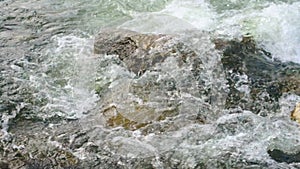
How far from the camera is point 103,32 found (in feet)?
23.5

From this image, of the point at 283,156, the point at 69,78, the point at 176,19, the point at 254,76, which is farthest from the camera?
the point at 176,19

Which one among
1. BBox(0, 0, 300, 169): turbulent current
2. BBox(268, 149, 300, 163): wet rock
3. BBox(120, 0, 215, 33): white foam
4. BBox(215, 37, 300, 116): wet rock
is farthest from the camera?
BBox(120, 0, 215, 33): white foam

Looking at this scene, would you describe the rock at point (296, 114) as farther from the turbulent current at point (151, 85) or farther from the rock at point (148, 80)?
the rock at point (148, 80)

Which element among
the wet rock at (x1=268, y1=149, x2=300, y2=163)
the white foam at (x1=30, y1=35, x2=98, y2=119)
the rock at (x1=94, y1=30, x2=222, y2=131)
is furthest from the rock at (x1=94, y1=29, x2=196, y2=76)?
the wet rock at (x1=268, y1=149, x2=300, y2=163)

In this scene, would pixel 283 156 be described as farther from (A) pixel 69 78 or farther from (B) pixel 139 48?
(A) pixel 69 78

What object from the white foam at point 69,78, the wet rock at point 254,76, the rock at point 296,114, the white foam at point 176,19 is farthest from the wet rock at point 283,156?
the white foam at point 176,19

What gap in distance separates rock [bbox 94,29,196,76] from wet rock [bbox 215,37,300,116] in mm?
514

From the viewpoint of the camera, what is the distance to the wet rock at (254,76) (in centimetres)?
593

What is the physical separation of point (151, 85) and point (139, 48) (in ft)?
2.13

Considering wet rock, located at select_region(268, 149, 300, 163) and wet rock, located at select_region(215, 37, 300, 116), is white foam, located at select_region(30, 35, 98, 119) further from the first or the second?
wet rock, located at select_region(268, 149, 300, 163)

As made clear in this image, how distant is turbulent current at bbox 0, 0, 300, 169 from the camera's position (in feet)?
17.0

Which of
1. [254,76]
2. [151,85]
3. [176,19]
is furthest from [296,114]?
[176,19]

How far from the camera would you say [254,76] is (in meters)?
6.36

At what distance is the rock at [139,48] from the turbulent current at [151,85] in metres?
0.01
